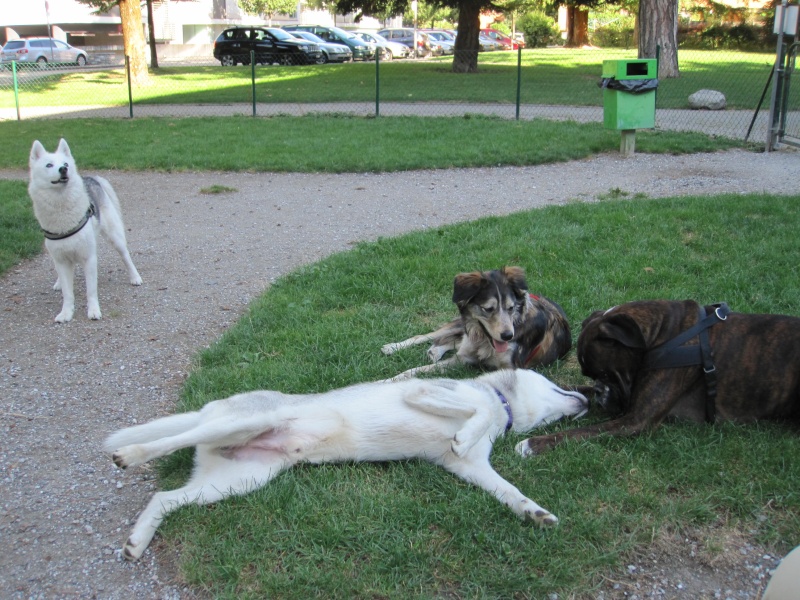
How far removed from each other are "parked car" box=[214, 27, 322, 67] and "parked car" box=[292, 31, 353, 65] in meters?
0.36

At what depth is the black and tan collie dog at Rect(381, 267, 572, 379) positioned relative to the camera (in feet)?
16.2

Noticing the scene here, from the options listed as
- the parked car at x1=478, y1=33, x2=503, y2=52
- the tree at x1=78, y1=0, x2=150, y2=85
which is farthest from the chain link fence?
the parked car at x1=478, y1=33, x2=503, y2=52

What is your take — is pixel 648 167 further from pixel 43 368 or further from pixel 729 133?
pixel 43 368

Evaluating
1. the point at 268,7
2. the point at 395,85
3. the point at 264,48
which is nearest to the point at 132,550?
the point at 395,85

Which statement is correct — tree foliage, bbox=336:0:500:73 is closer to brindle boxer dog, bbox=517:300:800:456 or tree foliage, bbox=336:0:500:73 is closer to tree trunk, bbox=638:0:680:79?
tree trunk, bbox=638:0:680:79

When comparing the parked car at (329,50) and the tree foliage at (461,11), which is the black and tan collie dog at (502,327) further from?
the parked car at (329,50)

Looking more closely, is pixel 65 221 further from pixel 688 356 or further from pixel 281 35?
pixel 281 35

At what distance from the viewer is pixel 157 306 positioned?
21.8 ft

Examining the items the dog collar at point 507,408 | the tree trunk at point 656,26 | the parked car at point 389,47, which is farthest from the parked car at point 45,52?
the dog collar at point 507,408

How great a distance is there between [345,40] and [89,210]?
37.5m

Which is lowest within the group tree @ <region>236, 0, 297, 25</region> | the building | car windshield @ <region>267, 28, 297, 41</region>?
car windshield @ <region>267, 28, 297, 41</region>

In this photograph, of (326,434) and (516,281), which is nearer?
(326,434)

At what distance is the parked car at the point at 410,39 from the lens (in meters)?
48.5

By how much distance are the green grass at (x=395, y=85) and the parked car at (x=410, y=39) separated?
16698 mm
